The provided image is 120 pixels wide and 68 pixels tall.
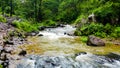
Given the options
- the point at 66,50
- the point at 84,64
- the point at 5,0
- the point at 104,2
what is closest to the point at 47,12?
the point at 5,0

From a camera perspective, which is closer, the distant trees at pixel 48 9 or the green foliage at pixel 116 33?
the green foliage at pixel 116 33

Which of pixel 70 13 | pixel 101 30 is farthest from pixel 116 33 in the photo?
pixel 70 13

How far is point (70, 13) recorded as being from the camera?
2312 inches

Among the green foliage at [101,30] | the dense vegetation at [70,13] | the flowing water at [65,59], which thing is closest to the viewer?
the flowing water at [65,59]

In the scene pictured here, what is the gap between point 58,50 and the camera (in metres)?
17.4

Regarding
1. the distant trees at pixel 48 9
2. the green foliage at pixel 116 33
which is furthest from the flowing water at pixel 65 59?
the distant trees at pixel 48 9

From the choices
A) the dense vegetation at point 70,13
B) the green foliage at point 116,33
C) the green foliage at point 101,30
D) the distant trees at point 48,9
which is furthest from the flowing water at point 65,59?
the distant trees at point 48,9

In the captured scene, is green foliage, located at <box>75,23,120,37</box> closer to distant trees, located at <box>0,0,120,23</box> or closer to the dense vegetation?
the dense vegetation

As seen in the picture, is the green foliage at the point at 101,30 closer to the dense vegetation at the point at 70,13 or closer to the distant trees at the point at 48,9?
the dense vegetation at the point at 70,13

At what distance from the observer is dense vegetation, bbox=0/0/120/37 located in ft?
87.9

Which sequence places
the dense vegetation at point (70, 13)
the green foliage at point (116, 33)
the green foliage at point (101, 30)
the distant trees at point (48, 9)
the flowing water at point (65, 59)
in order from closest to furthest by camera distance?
the flowing water at point (65, 59)
the green foliage at point (116, 33)
the green foliage at point (101, 30)
the dense vegetation at point (70, 13)
the distant trees at point (48, 9)

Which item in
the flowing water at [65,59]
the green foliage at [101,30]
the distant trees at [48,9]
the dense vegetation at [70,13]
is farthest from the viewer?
the distant trees at [48,9]

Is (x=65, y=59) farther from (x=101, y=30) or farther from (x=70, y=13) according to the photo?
(x=70, y=13)

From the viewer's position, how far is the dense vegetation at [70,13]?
2678 centimetres
